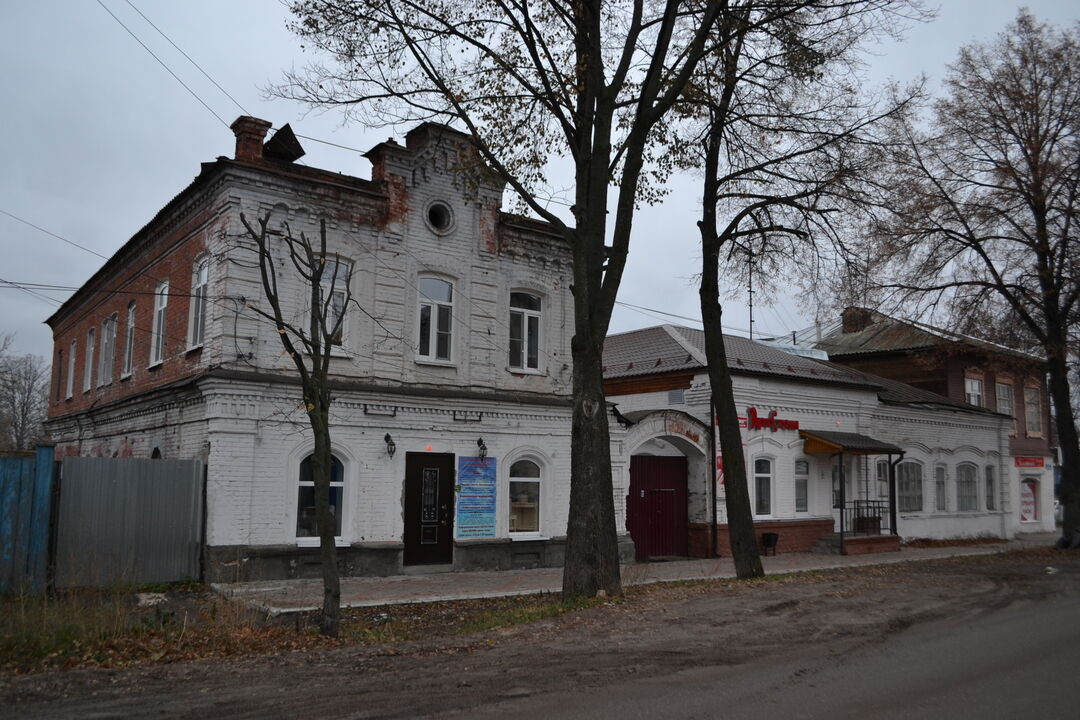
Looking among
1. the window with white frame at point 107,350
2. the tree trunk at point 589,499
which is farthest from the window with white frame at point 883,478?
the window with white frame at point 107,350

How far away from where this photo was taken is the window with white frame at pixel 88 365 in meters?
23.7

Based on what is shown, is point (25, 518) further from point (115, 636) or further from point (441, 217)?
point (441, 217)

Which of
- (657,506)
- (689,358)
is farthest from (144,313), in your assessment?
(689,358)

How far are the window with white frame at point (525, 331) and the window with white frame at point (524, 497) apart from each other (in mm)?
2232

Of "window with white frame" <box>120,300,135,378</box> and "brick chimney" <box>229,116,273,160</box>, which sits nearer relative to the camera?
"brick chimney" <box>229,116,273,160</box>

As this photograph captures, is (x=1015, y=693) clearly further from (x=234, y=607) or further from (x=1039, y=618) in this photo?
(x=234, y=607)

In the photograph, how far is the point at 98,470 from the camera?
14180 millimetres

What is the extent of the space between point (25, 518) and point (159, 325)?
6.39 meters

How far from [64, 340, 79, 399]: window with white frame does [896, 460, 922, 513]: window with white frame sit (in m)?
25.6

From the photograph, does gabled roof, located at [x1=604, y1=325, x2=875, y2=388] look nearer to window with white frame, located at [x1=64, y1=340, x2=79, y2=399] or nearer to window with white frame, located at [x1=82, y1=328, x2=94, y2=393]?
window with white frame, located at [x1=82, y1=328, x2=94, y2=393]

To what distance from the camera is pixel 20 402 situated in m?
54.5

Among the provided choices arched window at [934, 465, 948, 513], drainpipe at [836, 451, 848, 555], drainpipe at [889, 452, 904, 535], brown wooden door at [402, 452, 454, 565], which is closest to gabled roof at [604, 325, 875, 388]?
drainpipe at [836, 451, 848, 555]

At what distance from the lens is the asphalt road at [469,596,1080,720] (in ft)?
21.0

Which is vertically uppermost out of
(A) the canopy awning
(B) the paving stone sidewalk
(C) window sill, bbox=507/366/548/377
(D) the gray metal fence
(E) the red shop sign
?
(C) window sill, bbox=507/366/548/377
